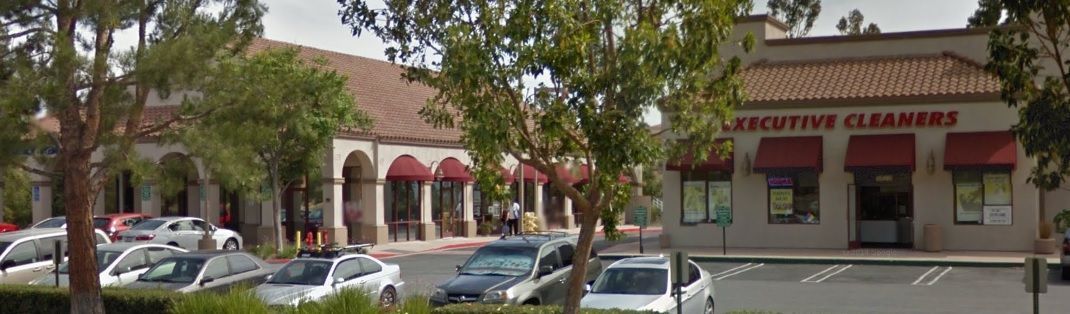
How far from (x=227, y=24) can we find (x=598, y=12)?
5.07 metres

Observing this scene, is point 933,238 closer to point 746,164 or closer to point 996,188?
point 996,188

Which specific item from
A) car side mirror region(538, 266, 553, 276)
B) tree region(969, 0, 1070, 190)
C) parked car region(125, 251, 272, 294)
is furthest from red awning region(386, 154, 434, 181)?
tree region(969, 0, 1070, 190)

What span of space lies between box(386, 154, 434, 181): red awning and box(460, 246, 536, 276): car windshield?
20.7 m

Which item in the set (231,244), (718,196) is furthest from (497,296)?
(231,244)

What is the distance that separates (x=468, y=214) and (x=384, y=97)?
5591 millimetres

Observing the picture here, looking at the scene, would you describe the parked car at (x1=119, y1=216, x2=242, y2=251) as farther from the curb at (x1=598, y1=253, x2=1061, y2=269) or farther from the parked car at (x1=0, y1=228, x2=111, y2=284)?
the curb at (x1=598, y1=253, x2=1061, y2=269)

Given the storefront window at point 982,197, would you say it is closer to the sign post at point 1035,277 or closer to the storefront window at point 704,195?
the storefront window at point 704,195

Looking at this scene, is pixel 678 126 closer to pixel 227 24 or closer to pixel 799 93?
pixel 227 24

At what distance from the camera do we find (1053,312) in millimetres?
17953

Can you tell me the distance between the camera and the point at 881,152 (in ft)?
98.8

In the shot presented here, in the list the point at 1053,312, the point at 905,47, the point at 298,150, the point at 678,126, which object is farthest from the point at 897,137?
the point at 678,126

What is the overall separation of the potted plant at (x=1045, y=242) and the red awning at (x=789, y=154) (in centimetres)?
575

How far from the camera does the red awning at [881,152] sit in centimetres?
2966

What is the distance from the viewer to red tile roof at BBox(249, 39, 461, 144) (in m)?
40.3
